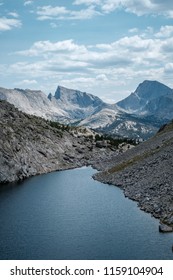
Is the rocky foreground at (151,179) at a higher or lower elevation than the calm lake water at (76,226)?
higher

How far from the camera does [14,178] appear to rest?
17825 centimetres

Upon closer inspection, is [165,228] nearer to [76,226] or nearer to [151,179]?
[76,226]

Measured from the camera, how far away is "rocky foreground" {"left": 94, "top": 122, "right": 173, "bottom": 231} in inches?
4227

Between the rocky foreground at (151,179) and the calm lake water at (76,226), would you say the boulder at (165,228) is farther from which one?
the calm lake water at (76,226)

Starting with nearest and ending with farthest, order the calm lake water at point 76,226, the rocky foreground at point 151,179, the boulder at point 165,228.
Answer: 1. the calm lake water at point 76,226
2. the boulder at point 165,228
3. the rocky foreground at point 151,179

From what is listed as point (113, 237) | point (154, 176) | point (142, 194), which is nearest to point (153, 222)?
point (113, 237)

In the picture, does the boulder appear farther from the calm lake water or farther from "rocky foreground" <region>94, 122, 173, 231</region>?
the calm lake water

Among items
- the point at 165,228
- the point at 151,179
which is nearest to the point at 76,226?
the point at 165,228

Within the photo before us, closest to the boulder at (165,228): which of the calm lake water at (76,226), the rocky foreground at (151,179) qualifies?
the rocky foreground at (151,179)

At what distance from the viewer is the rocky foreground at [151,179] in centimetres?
10738

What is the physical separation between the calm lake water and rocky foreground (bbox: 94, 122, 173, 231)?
3.26 m

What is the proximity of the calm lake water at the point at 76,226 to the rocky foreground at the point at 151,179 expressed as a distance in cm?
326

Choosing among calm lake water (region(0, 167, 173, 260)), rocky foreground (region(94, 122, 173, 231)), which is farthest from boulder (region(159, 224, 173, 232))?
calm lake water (region(0, 167, 173, 260))
